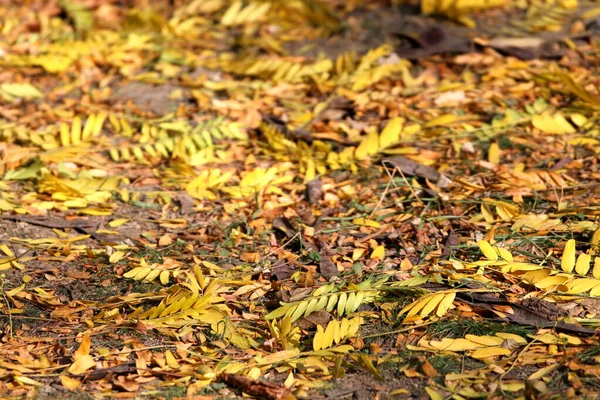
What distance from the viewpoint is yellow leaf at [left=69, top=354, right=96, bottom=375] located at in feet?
8.95

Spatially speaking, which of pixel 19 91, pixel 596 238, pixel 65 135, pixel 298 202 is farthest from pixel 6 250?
pixel 596 238

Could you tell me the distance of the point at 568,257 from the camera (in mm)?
3113

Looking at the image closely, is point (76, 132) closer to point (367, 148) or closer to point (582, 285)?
point (367, 148)

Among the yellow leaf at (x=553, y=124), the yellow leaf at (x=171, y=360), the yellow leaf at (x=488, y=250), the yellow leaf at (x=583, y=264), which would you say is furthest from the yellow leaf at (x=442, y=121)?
the yellow leaf at (x=171, y=360)

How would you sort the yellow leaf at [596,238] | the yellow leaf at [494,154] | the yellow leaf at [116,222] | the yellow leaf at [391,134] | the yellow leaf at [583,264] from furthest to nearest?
the yellow leaf at [391,134] < the yellow leaf at [494,154] < the yellow leaf at [116,222] < the yellow leaf at [596,238] < the yellow leaf at [583,264]

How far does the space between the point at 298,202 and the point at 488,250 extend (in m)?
1.03

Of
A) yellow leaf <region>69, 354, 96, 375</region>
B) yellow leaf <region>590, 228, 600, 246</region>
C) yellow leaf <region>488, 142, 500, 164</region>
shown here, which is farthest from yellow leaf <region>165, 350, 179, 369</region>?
yellow leaf <region>488, 142, 500, 164</region>

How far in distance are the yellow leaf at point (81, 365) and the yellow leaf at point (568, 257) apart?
168cm

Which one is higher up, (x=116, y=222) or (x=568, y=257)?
(x=568, y=257)

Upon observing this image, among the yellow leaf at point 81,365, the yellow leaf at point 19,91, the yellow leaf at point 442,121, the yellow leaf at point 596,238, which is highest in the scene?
the yellow leaf at point 442,121

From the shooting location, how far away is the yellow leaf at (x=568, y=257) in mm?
3086

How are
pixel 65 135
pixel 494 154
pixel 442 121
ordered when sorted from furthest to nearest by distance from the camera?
pixel 65 135 → pixel 442 121 → pixel 494 154

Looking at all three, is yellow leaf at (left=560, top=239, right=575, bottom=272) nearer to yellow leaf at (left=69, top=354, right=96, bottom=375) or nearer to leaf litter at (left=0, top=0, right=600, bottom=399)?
leaf litter at (left=0, top=0, right=600, bottom=399)

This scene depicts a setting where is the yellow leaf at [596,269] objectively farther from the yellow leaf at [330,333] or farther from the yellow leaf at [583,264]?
the yellow leaf at [330,333]
